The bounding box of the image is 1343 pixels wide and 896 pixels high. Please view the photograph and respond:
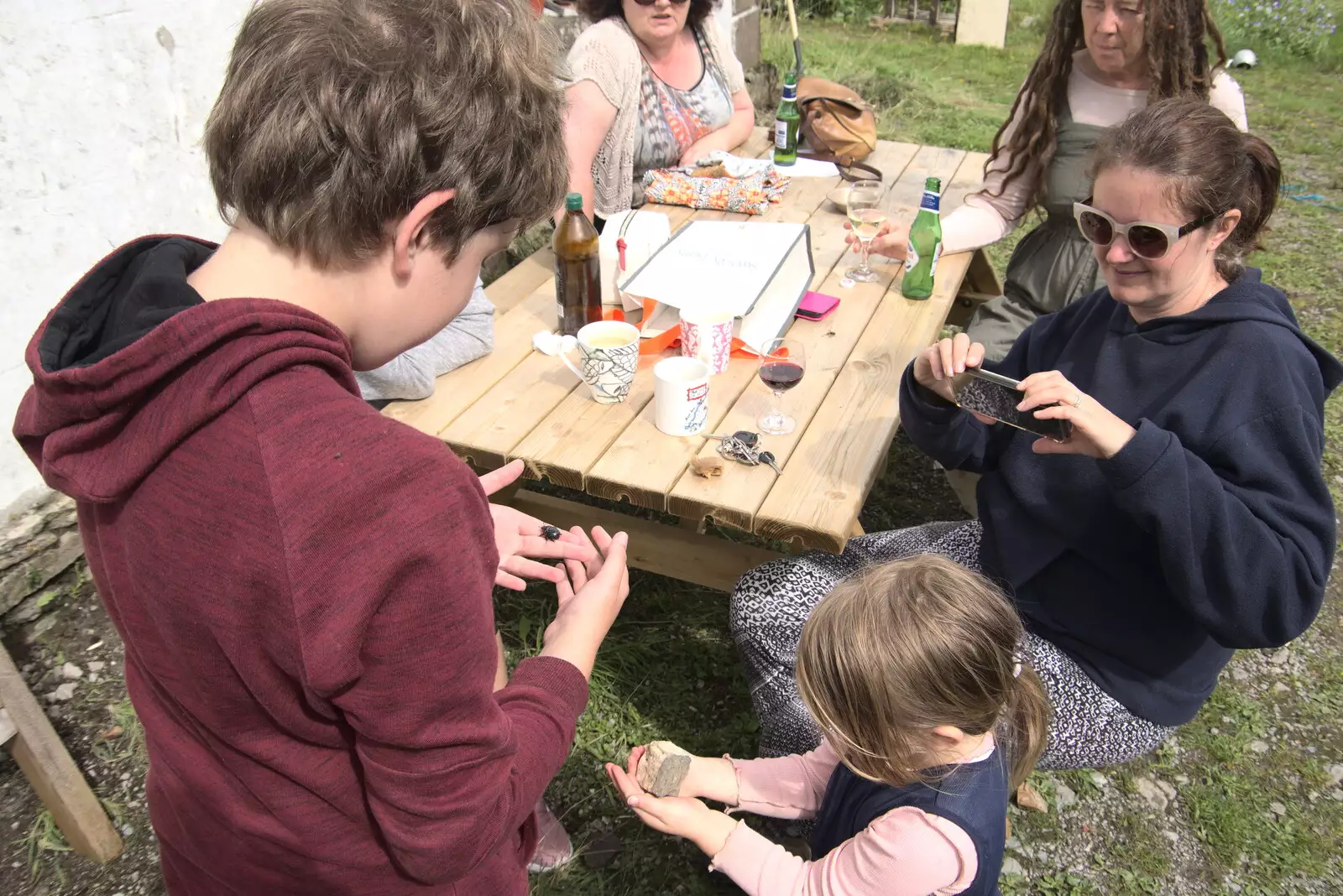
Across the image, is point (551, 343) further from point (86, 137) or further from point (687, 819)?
point (86, 137)

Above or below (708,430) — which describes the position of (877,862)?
below

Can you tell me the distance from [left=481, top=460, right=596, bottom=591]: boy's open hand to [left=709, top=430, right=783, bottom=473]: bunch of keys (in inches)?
21.3

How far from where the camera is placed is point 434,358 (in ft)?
8.04

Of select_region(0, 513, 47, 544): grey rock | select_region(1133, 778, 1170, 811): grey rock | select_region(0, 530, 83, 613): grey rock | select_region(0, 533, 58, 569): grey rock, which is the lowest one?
select_region(1133, 778, 1170, 811): grey rock

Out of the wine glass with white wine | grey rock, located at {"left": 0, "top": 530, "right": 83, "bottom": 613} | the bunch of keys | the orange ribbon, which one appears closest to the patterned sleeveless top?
the wine glass with white wine

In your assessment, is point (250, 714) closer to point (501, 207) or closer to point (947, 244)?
point (501, 207)

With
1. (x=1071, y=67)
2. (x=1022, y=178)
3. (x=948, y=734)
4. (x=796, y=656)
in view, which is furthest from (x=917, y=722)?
(x=1071, y=67)

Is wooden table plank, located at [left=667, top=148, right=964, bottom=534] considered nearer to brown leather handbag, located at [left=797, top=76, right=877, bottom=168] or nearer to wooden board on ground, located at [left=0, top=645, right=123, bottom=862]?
brown leather handbag, located at [left=797, top=76, right=877, bottom=168]

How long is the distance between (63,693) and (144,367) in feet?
8.29

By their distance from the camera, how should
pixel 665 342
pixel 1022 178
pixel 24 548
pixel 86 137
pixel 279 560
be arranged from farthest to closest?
1. pixel 1022 178
2. pixel 24 548
3. pixel 86 137
4. pixel 665 342
5. pixel 279 560

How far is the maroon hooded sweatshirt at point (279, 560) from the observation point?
86 cm

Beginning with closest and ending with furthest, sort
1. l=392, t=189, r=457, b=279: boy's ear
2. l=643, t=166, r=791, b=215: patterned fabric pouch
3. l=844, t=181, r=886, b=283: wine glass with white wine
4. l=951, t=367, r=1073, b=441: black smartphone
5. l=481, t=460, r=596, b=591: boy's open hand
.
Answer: l=392, t=189, r=457, b=279: boy's ear
l=481, t=460, r=596, b=591: boy's open hand
l=951, t=367, r=1073, b=441: black smartphone
l=844, t=181, r=886, b=283: wine glass with white wine
l=643, t=166, r=791, b=215: patterned fabric pouch

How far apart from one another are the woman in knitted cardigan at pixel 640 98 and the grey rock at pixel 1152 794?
2673 millimetres

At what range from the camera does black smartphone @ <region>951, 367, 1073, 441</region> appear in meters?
1.82
